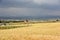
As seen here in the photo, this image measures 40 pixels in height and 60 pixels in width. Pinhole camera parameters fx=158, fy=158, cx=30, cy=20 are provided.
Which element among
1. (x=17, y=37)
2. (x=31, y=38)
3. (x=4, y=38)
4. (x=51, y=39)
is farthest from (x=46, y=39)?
(x=4, y=38)

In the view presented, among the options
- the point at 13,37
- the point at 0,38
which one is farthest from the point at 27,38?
the point at 0,38

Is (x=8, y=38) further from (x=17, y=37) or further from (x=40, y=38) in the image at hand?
(x=40, y=38)

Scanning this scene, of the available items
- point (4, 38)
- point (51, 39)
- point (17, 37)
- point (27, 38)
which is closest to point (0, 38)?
point (4, 38)

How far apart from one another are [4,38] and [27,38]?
2.29m

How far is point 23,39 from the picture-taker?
15.1m

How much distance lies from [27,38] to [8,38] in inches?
74.0

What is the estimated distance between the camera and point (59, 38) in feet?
49.8

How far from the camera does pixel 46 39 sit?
14.9 meters

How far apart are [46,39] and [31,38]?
4.93 feet

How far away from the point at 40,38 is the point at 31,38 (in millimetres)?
878

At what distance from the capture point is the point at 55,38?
15203 millimetres

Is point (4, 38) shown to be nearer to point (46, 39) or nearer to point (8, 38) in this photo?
point (8, 38)

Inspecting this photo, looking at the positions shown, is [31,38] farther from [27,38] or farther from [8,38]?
[8,38]

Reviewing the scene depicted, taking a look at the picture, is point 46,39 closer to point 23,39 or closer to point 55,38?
point 55,38
